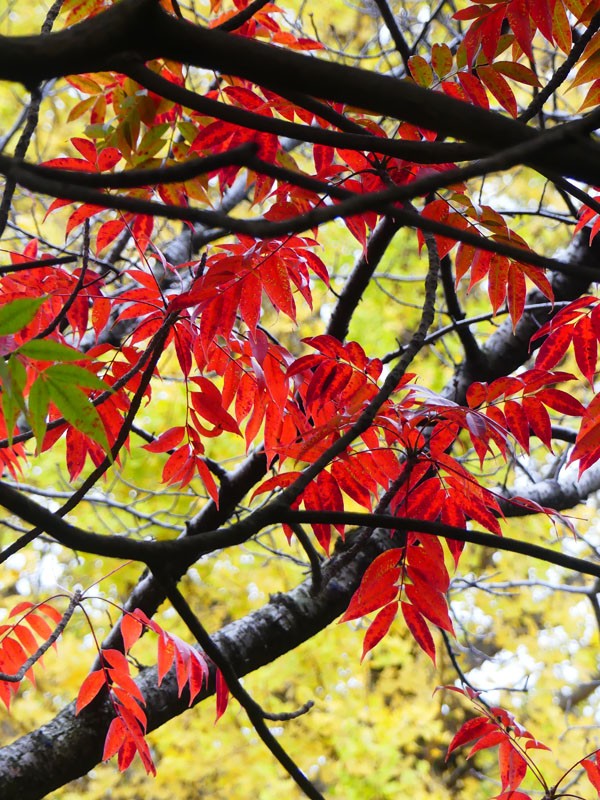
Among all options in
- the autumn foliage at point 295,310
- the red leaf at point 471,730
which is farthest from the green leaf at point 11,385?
the red leaf at point 471,730

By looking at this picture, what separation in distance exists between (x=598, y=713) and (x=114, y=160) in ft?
19.6

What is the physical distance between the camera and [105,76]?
5.20ft

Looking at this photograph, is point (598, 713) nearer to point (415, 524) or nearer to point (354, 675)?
point (354, 675)

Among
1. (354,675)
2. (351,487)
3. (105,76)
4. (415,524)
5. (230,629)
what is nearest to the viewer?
(415,524)

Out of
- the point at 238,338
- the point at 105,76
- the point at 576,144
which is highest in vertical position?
the point at 105,76

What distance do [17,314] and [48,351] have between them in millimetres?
41

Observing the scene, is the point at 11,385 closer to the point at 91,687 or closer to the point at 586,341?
the point at 586,341

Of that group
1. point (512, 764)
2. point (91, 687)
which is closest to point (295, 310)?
point (91, 687)

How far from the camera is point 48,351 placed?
0.62 m

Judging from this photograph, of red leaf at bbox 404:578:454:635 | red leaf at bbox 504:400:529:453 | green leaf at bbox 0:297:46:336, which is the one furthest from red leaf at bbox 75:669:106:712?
green leaf at bbox 0:297:46:336

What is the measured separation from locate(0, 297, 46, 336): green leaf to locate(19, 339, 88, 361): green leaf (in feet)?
0.08

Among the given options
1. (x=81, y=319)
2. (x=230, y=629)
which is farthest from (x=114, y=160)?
(x=230, y=629)

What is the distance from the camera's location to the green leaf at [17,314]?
0.60 metres

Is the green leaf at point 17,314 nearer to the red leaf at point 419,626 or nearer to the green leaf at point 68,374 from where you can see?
the green leaf at point 68,374
